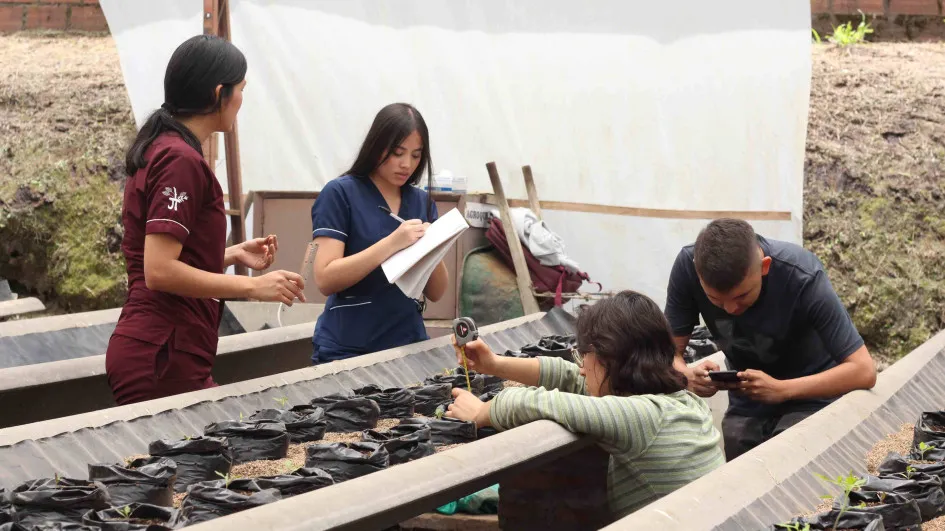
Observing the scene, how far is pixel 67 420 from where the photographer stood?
251 cm

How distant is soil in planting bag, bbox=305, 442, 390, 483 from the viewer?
232 centimetres

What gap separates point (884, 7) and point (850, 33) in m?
0.41

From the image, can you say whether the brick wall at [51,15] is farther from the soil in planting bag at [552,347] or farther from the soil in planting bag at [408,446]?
the soil in planting bag at [408,446]

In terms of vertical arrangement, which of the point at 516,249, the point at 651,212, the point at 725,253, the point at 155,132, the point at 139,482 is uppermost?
the point at 155,132

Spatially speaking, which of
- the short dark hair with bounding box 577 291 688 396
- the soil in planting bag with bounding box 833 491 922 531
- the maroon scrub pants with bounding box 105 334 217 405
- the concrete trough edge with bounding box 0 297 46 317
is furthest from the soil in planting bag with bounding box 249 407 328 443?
the concrete trough edge with bounding box 0 297 46 317

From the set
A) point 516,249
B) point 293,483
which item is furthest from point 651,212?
point 293,483

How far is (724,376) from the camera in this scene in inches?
118

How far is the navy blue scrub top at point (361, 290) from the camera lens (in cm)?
336

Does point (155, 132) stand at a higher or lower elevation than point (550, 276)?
higher

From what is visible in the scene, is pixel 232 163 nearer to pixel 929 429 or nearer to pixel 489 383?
pixel 489 383

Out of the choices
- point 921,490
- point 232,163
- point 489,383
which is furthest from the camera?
point 232,163

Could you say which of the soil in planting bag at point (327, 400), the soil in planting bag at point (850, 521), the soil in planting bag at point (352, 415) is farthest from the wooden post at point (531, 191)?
the soil in planting bag at point (850, 521)

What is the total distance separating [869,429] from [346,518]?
1.82 metres

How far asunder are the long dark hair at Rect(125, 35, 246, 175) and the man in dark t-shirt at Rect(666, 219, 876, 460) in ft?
4.24
